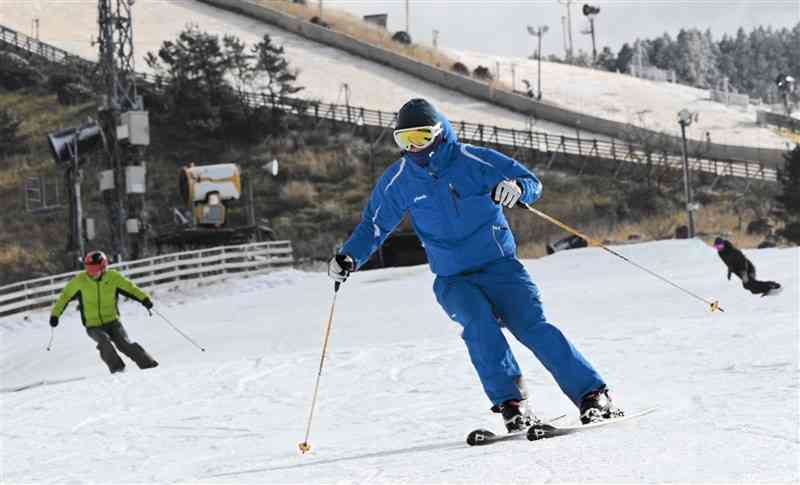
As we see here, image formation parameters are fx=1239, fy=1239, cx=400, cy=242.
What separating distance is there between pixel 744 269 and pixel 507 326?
1052cm

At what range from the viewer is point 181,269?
103 ft

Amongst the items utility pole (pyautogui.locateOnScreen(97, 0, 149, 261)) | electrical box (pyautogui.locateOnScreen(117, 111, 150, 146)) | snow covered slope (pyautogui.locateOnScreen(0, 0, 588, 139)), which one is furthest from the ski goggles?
snow covered slope (pyautogui.locateOnScreen(0, 0, 588, 139))

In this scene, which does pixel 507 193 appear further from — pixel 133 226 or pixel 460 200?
pixel 133 226

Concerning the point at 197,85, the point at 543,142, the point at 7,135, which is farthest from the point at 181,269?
the point at 7,135

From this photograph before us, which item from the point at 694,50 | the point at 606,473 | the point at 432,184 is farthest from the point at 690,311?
the point at 694,50

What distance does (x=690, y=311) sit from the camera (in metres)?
15.4

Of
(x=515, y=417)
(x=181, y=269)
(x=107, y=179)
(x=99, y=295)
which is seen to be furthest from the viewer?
(x=107, y=179)

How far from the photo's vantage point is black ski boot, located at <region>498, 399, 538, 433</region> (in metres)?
Result: 6.30

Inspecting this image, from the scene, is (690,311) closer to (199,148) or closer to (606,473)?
(606,473)

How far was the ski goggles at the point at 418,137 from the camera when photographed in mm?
6371

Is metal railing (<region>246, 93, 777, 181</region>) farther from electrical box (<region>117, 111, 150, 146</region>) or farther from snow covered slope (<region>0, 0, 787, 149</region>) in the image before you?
electrical box (<region>117, 111, 150, 146</region>)

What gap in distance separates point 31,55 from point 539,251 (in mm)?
A: 36938

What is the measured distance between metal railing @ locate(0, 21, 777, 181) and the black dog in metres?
34.5

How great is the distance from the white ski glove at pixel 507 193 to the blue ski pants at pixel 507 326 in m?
0.49
